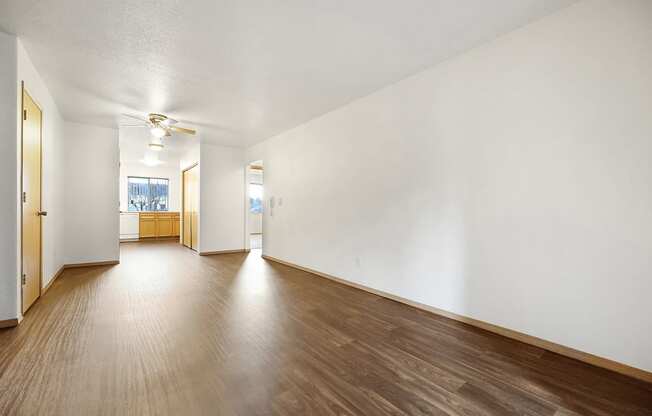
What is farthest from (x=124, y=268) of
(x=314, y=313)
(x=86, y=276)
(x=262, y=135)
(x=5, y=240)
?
(x=314, y=313)

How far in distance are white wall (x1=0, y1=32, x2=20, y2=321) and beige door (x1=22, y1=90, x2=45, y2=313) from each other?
0.75 ft

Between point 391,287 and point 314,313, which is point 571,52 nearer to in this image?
point 391,287

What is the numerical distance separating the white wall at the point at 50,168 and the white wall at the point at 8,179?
0.10 meters

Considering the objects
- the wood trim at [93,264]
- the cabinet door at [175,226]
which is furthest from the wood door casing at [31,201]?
the cabinet door at [175,226]

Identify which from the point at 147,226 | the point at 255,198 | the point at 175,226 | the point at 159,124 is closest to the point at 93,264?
the point at 159,124

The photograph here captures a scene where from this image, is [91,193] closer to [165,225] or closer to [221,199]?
[221,199]

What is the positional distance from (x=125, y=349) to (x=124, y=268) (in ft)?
11.8

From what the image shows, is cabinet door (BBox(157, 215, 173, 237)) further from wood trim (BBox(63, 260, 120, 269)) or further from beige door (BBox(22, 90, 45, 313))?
beige door (BBox(22, 90, 45, 313))

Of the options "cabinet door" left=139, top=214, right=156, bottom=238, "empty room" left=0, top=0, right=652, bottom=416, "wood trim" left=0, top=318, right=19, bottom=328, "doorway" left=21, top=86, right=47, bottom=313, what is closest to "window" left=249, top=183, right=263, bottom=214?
"cabinet door" left=139, top=214, right=156, bottom=238

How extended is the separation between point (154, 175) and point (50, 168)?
6447mm

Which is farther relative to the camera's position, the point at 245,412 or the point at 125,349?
the point at 125,349

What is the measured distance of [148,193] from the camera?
32.4 ft

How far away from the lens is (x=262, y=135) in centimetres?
577

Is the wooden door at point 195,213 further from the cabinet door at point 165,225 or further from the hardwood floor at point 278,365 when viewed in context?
the hardwood floor at point 278,365
